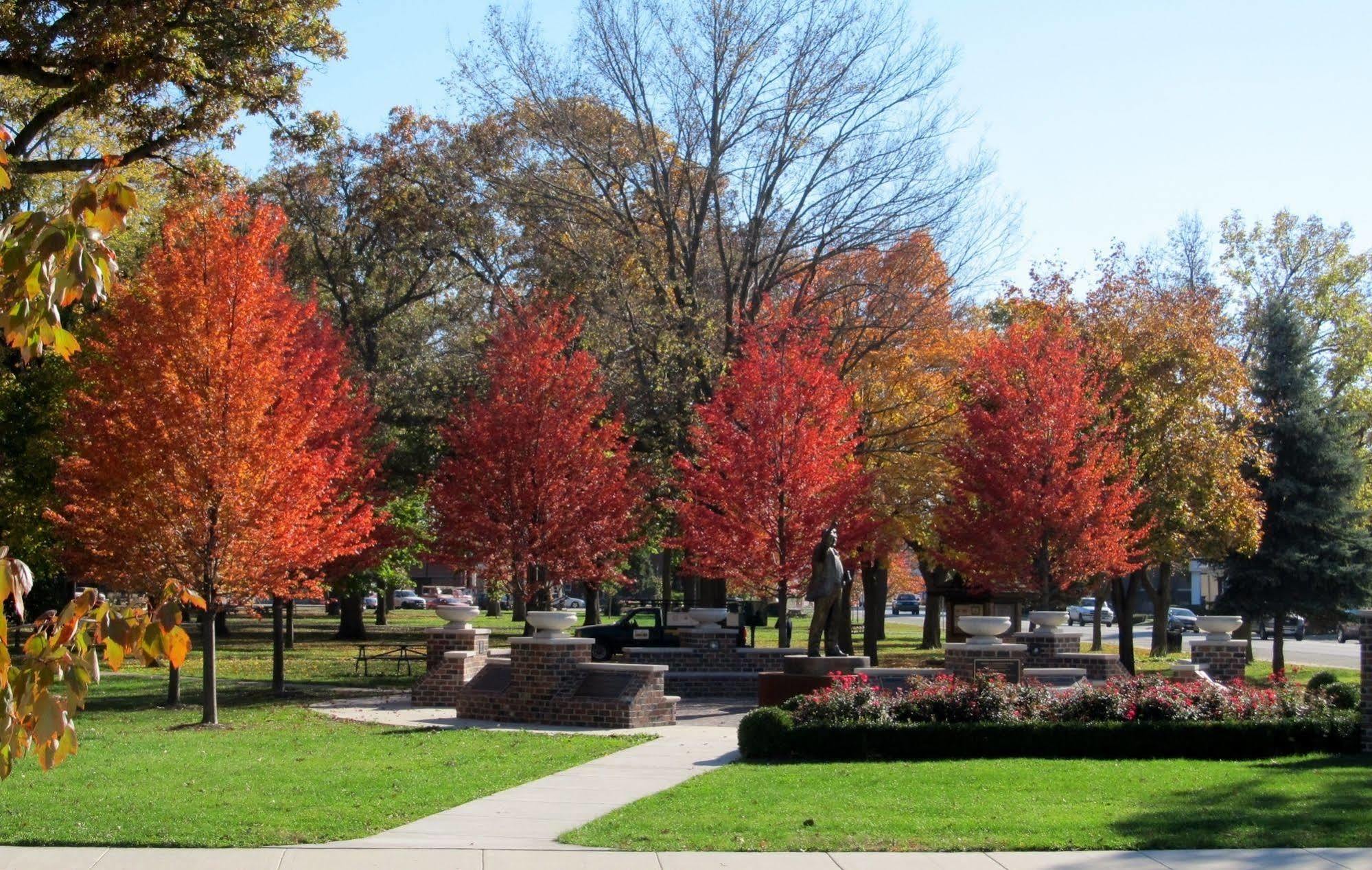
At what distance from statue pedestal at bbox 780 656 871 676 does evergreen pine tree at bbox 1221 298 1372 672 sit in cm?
Answer: 1998

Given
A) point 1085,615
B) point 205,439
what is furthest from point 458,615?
point 1085,615

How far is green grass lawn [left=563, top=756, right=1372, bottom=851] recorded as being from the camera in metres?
9.36

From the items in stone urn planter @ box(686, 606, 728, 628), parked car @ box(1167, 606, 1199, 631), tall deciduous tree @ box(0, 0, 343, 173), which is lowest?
parked car @ box(1167, 606, 1199, 631)

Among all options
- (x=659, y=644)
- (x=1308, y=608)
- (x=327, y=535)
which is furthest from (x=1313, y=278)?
(x=327, y=535)

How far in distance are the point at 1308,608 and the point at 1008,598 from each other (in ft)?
26.5

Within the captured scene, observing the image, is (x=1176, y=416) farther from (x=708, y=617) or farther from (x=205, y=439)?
(x=205, y=439)

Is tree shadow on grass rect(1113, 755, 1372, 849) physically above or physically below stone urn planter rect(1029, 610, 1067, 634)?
below

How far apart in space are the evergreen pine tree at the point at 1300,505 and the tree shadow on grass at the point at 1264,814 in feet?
79.7

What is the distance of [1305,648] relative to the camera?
52.7 metres

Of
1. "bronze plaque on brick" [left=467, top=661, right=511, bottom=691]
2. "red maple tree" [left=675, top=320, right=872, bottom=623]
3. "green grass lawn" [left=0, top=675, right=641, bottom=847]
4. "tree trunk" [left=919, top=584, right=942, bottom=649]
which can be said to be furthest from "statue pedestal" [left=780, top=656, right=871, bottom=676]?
"tree trunk" [left=919, top=584, right=942, bottom=649]

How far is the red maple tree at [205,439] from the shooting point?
59.7 ft

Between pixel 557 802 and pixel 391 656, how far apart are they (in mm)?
19221

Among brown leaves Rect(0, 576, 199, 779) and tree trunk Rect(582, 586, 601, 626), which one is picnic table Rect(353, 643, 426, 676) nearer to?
tree trunk Rect(582, 586, 601, 626)

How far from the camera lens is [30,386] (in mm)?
29953
